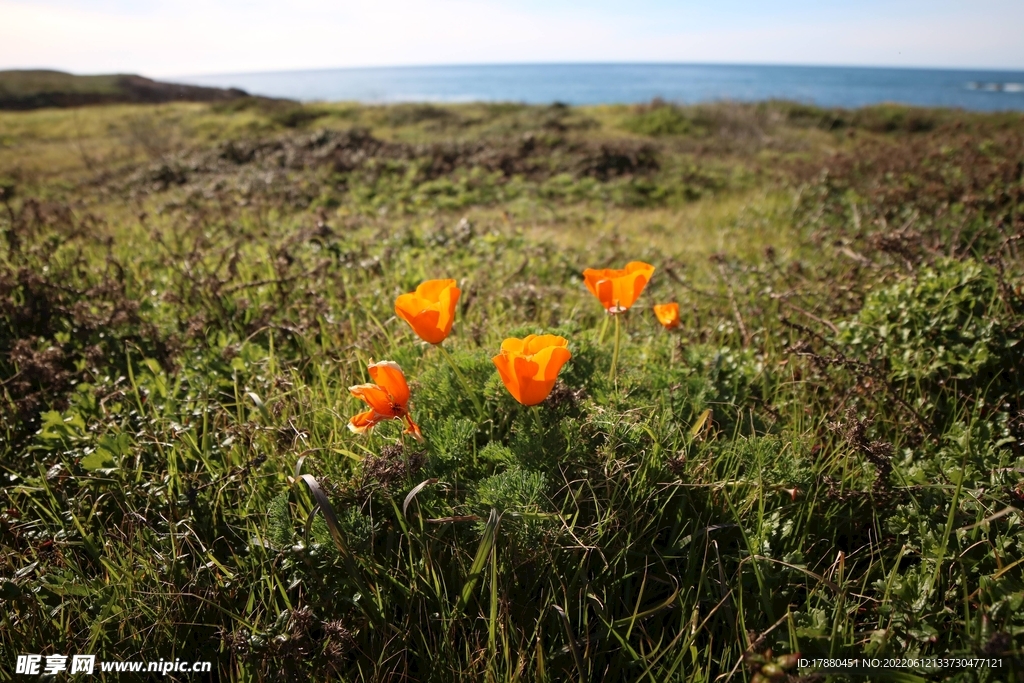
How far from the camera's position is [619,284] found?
1.87m

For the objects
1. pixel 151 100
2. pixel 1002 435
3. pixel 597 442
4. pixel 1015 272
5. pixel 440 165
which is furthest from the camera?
pixel 151 100

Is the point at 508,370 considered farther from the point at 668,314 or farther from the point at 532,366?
the point at 668,314

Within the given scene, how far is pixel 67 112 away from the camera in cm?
1827

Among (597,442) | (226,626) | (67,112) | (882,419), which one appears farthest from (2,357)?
(67,112)

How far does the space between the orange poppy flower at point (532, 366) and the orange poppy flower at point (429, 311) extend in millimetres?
232

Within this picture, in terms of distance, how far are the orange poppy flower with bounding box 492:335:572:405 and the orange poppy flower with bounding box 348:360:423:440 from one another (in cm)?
32

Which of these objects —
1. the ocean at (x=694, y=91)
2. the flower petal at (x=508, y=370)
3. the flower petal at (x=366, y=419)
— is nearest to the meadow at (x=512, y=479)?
the flower petal at (x=366, y=419)

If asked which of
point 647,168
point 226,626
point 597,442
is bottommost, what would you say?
point 226,626

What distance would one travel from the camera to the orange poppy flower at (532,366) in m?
1.43

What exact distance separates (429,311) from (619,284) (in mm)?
659

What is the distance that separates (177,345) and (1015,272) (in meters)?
3.98

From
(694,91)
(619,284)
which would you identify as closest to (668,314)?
(619,284)

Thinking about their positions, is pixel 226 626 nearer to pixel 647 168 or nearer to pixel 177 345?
pixel 177 345

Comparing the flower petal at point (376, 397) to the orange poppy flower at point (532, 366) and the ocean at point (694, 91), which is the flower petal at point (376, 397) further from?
the ocean at point (694, 91)
